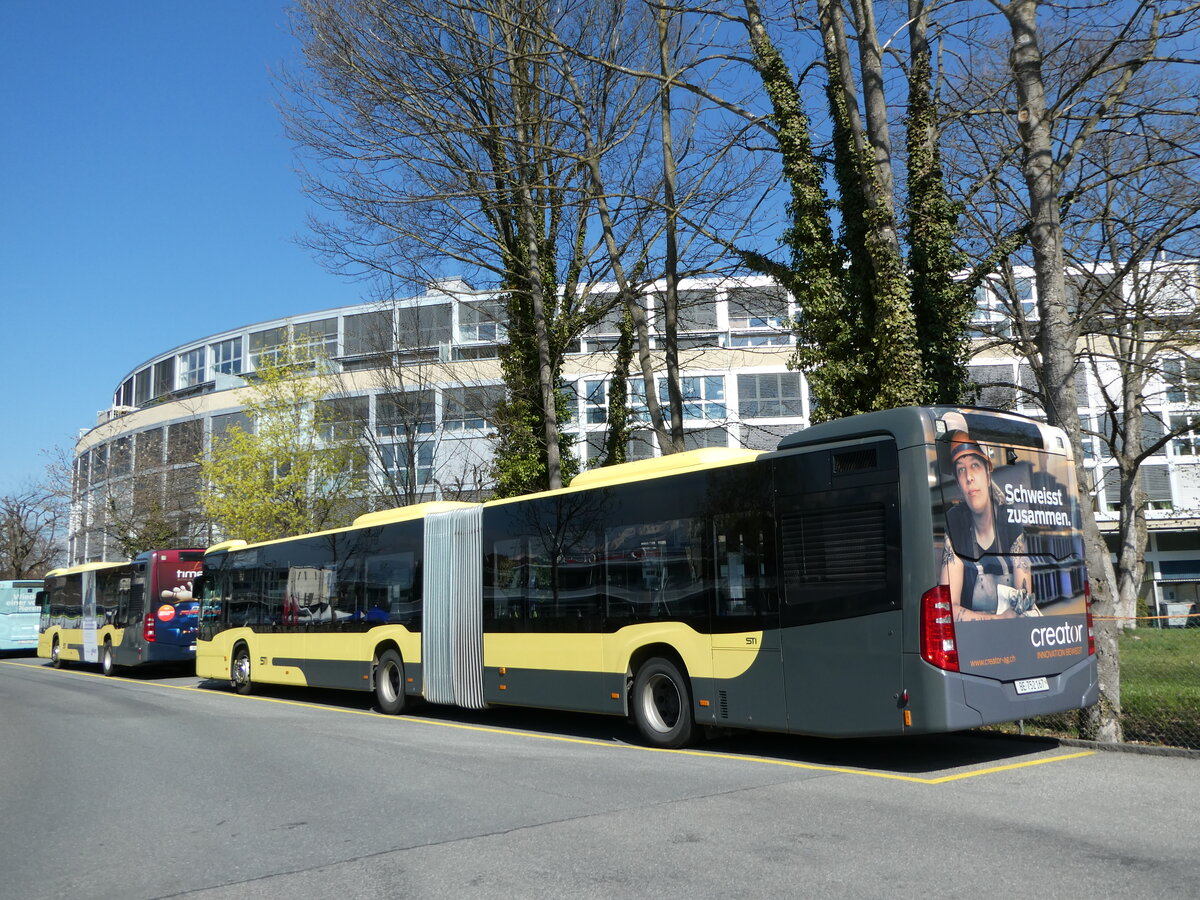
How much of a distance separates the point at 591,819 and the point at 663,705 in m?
→ 4.26

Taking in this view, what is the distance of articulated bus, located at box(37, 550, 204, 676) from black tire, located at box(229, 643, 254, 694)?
9.88 feet

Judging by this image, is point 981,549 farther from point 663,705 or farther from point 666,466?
point 663,705

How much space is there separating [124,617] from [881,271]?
21.2 metres

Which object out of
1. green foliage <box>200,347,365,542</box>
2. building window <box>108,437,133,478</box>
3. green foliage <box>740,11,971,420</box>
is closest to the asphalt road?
green foliage <box>740,11,971,420</box>

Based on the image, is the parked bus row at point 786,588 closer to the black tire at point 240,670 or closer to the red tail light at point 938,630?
the red tail light at point 938,630

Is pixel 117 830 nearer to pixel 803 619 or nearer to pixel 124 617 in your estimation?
pixel 803 619

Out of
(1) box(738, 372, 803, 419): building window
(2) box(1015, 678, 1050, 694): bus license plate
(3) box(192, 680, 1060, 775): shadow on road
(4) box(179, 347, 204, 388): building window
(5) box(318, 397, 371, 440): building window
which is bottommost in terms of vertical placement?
(3) box(192, 680, 1060, 775): shadow on road

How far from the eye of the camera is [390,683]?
53.6ft

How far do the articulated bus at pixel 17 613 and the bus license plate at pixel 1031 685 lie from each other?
3895 centimetres

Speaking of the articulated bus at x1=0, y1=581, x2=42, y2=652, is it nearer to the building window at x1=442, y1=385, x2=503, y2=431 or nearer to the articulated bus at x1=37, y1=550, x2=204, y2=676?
the articulated bus at x1=37, y1=550, x2=204, y2=676

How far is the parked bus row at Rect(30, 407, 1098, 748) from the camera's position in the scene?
350 inches

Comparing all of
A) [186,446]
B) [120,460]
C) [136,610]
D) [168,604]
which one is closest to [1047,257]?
[168,604]

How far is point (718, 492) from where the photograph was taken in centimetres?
1084

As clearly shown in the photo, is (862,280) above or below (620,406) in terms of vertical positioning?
above
